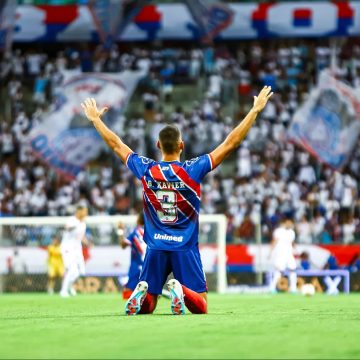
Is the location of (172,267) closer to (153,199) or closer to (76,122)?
(153,199)

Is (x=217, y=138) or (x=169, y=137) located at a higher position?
(x=217, y=138)

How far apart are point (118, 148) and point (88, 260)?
1815 centimetres

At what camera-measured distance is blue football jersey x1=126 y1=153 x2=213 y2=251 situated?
11242mm

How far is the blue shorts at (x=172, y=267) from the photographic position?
11328 mm

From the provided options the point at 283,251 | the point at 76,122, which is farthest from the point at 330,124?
the point at 76,122

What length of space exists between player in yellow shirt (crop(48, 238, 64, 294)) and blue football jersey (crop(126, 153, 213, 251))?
1816 cm

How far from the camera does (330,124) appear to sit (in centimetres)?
3241

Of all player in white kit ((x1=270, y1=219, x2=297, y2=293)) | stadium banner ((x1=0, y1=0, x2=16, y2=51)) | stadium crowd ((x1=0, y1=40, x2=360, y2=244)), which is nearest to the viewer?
player in white kit ((x1=270, y1=219, x2=297, y2=293))

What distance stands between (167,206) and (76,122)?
23.5 metres

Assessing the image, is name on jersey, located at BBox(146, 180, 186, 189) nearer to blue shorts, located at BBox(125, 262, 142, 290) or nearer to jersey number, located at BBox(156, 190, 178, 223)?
jersey number, located at BBox(156, 190, 178, 223)

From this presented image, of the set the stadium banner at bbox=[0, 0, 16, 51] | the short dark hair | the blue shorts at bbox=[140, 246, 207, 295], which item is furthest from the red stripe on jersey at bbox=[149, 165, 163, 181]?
the stadium banner at bbox=[0, 0, 16, 51]

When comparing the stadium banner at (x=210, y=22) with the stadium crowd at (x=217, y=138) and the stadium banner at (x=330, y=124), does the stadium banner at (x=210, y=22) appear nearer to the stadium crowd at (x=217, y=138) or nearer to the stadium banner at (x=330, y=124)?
the stadium crowd at (x=217, y=138)

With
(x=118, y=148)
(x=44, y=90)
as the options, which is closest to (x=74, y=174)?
(x=44, y=90)

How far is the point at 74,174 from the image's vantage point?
110ft
